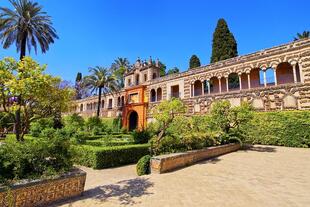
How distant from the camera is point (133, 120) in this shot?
35594mm

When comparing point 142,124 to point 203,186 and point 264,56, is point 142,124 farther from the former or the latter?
point 203,186

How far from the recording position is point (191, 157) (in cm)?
1060

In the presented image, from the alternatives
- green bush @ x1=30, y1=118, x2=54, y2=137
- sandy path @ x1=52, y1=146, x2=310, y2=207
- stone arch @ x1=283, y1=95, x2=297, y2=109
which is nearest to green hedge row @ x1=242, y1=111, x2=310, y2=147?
stone arch @ x1=283, y1=95, x2=297, y2=109

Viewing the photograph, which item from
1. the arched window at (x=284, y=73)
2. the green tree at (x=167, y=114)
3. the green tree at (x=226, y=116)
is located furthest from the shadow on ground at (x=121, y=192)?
the arched window at (x=284, y=73)

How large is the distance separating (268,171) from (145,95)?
25236 millimetres

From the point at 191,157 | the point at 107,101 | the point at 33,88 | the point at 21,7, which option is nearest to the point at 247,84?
the point at 191,157

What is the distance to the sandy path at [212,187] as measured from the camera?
5.64 m

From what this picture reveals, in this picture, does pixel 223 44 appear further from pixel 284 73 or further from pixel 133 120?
pixel 133 120

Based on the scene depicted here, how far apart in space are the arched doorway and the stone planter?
2864 cm

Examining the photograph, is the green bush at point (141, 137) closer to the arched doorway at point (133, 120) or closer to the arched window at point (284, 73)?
the arched window at point (284, 73)

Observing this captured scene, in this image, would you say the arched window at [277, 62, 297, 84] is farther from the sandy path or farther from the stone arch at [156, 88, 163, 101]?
the stone arch at [156, 88, 163, 101]

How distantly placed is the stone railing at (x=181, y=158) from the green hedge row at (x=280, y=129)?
19.6 feet

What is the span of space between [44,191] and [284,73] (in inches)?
861

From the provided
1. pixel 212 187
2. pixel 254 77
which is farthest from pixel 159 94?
pixel 212 187
